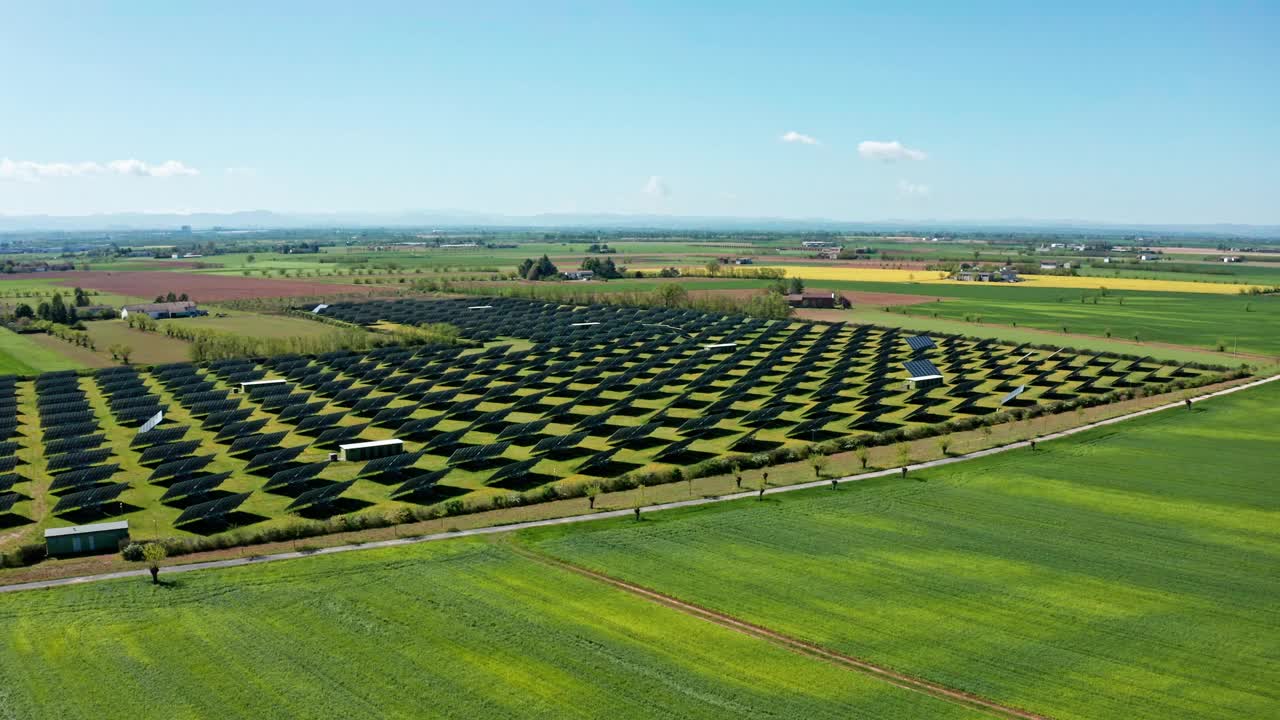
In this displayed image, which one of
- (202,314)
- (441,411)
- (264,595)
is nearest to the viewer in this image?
(264,595)

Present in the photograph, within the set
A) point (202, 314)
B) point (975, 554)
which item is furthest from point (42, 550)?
point (202, 314)

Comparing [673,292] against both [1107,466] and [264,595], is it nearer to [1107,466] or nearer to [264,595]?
[1107,466]

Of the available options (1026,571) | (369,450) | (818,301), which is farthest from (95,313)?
(1026,571)

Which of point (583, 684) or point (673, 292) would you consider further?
point (673, 292)

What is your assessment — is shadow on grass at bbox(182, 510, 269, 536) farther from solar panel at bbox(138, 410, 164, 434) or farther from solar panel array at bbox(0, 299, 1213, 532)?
solar panel at bbox(138, 410, 164, 434)

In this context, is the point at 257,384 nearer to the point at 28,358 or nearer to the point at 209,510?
Result: the point at 28,358

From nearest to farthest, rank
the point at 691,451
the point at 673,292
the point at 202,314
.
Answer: the point at 691,451
the point at 202,314
the point at 673,292

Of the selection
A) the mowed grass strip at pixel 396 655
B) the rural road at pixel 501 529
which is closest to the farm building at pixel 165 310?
the rural road at pixel 501 529
